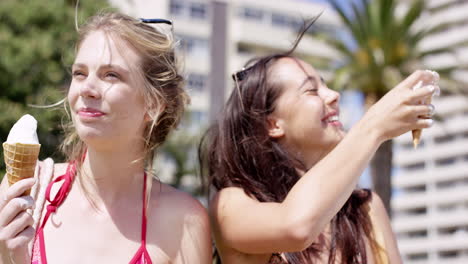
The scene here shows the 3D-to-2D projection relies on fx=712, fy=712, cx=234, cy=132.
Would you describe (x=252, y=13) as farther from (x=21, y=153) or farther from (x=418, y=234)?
(x=21, y=153)

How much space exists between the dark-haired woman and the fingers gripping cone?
885 millimetres

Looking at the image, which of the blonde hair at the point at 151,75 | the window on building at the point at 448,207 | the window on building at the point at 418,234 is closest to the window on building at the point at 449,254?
the window on building at the point at 418,234

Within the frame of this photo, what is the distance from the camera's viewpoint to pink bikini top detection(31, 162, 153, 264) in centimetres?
262

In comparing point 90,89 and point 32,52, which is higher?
point 90,89

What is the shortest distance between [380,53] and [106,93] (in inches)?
575

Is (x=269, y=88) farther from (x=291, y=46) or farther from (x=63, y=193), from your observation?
(x=63, y=193)

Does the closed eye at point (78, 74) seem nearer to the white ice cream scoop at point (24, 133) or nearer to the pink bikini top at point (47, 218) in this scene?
the white ice cream scoop at point (24, 133)

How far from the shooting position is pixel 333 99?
3.25m

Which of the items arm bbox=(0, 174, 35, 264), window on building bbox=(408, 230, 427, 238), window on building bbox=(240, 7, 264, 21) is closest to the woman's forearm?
arm bbox=(0, 174, 35, 264)

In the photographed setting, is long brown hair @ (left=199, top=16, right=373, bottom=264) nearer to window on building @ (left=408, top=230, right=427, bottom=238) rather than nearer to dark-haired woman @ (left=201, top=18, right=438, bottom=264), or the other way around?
dark-haired woman @ (left=201, top=18, right=438, bottom=264)

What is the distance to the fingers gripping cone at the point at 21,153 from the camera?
2.41m

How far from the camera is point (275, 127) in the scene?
134 inches

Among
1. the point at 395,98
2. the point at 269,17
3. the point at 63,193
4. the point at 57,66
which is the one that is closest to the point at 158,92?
the point at 63,193

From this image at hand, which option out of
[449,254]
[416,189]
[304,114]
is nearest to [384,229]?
[304,114]
